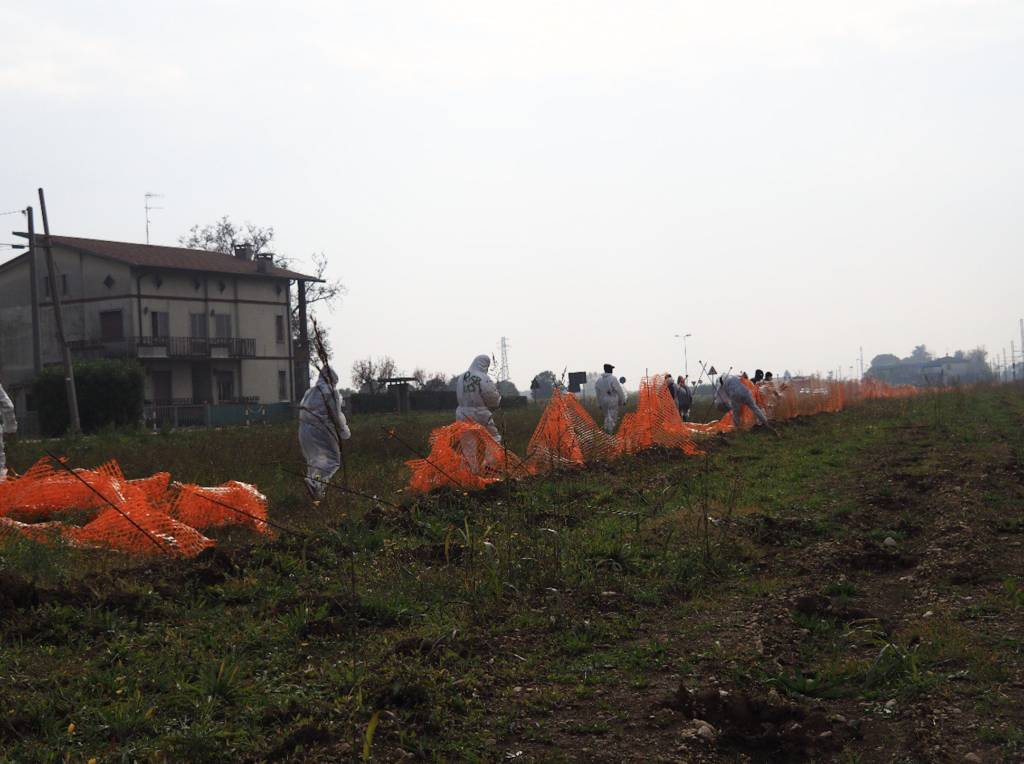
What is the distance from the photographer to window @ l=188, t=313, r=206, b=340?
47.0 metres

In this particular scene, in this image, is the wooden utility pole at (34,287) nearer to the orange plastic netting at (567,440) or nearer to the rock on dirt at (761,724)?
the orange plastic netting at (567,440)

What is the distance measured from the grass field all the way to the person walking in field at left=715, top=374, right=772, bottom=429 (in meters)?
9.74

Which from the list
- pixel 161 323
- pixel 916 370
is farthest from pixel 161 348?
pixel 916 370

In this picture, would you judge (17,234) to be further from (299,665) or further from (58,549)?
(299,665)

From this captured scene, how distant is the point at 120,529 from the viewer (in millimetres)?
7711

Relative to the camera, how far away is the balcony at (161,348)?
43.8 metres

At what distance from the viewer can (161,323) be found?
45.6 meters

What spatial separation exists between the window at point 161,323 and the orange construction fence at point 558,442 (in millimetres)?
31675

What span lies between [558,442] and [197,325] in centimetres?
4127

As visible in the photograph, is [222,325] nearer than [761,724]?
No

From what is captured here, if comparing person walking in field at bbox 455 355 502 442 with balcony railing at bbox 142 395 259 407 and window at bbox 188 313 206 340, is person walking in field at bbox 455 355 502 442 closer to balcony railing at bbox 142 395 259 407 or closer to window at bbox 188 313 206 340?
balcony railing at bbox 142 395 259 407

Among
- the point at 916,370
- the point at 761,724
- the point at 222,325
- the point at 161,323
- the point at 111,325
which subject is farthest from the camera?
the point at 916,370

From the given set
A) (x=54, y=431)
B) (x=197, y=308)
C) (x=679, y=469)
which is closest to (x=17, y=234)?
(x=54, y=431)

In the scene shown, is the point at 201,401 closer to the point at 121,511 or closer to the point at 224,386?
the point at 224,386
